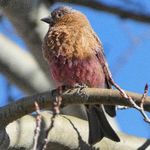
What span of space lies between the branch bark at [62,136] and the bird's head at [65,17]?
0.95 meters

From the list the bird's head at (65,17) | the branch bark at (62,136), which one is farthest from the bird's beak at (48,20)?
the branch bark at (62,136)

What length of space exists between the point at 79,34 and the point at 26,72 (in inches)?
57.8

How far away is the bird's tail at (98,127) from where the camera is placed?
4324 mm

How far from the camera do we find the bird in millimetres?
4531

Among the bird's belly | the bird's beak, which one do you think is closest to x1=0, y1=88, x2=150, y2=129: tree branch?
the bird's belly

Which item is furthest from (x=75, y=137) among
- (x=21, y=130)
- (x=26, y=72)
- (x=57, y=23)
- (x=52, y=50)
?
(x=26, y=72)

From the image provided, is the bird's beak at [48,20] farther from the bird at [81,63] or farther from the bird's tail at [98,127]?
the bird's tail at [98,127]

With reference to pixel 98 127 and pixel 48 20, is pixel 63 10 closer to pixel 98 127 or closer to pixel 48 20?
pixel 48 20

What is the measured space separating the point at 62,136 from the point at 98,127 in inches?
16.5

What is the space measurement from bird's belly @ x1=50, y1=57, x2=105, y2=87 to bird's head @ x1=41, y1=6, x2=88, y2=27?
23.6 inches

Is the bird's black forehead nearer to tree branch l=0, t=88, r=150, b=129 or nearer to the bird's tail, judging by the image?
the bird's tail

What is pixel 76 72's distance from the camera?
14.9 ft

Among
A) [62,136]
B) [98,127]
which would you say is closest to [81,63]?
[98,127]

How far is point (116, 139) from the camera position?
4359 mm
